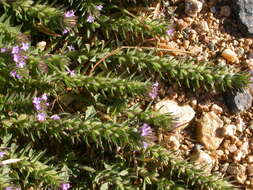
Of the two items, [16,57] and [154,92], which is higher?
[16,57]

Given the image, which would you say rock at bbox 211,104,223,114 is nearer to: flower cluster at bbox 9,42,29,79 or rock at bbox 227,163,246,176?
rock at bbox 227,163,246,176

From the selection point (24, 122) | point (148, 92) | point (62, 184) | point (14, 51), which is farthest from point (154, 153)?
point (14, 51)

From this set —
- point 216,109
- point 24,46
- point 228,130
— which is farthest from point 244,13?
point 24,46

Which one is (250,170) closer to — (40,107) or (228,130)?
(228,130)

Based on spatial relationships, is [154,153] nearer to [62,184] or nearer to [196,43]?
[62,184]

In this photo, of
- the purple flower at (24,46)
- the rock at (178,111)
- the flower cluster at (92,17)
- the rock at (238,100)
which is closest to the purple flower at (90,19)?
the flower cluster at (92,17)

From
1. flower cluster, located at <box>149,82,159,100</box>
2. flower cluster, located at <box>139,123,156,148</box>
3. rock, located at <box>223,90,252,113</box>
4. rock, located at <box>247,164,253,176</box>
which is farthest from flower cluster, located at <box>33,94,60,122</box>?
rock, located at <box>247,164,253,176</box>
